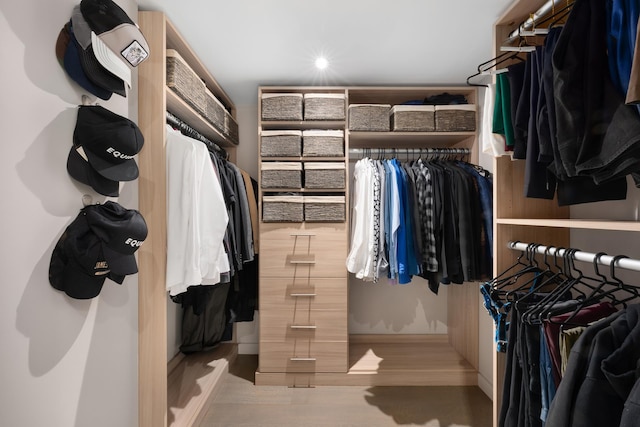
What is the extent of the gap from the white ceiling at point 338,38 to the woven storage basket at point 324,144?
410 mm

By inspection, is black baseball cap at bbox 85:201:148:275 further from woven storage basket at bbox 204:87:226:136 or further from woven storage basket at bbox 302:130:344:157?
woven storage basket at bbox 302:130:344:157

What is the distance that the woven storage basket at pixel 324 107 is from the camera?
239cm

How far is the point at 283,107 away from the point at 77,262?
1.70 metres

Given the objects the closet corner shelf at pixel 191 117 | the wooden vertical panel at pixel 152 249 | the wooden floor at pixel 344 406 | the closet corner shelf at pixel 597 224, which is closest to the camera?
the closet corner shelf at pixel 597 224

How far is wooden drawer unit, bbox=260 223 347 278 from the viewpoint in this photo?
7.87 ft

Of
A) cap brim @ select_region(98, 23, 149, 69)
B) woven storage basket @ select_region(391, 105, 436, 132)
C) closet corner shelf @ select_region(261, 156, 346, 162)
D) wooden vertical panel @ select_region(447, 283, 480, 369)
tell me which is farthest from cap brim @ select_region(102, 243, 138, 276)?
wooden vertical panel @ select_region(447, 283, 480, 369)

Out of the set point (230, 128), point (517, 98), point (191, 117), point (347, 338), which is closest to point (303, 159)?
point (230, 128)

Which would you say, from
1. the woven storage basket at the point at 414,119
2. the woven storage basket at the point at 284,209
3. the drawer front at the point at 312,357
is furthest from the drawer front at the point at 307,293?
the woven storage basket at the point at 414,119

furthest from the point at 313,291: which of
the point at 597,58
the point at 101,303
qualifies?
the point at 597,58

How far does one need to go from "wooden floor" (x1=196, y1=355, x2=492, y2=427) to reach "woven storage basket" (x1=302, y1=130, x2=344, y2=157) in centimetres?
168

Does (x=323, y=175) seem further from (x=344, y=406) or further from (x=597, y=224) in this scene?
(x=597, y=224)

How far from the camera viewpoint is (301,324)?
7.84 feet

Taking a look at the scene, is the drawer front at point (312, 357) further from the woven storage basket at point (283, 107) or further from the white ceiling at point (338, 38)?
→ the white ceiling at point (338, 38)

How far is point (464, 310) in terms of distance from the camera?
103 inches
